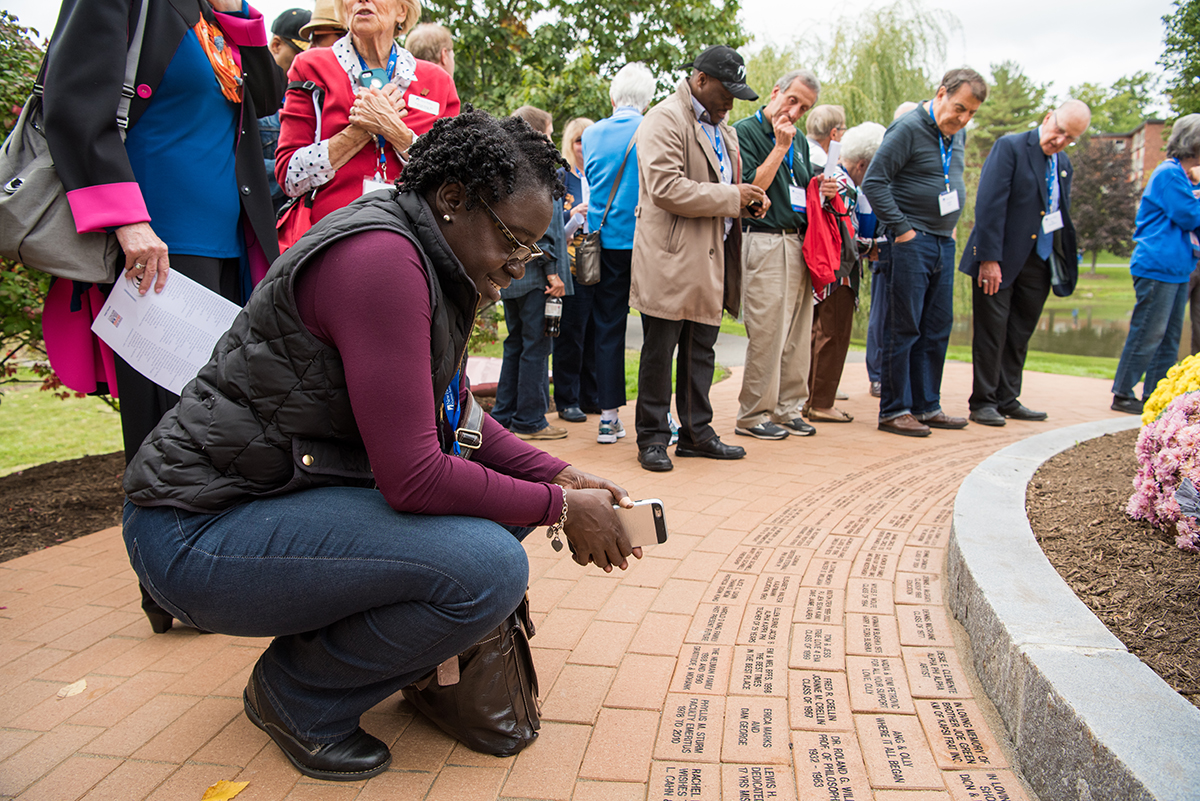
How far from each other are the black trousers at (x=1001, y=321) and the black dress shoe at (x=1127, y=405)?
1318 mm

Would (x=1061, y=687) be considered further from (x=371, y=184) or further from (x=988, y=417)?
(x=988, y=417)

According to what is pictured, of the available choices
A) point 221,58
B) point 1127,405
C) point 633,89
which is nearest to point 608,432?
point 633,89

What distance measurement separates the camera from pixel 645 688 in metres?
2.34

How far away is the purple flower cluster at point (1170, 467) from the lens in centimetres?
277

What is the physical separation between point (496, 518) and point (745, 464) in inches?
124

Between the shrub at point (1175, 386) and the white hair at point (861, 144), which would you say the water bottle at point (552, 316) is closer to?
the white hair at point (861, 144)

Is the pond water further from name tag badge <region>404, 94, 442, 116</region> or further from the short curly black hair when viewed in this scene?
the short curly black hair

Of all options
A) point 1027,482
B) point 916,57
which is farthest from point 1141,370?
point 916,57

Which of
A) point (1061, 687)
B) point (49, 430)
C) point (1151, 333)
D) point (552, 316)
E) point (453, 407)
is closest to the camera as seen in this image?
point (1061, 687)

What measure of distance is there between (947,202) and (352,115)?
4370 mm

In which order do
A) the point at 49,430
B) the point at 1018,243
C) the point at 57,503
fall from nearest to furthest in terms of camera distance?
the point at 57,503
the point at 1018,243
the point at 49,430

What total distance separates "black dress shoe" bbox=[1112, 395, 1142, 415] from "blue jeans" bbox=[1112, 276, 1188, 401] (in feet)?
0.13

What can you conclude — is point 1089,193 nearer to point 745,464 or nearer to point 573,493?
point 745,464

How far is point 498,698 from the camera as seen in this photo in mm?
2014
